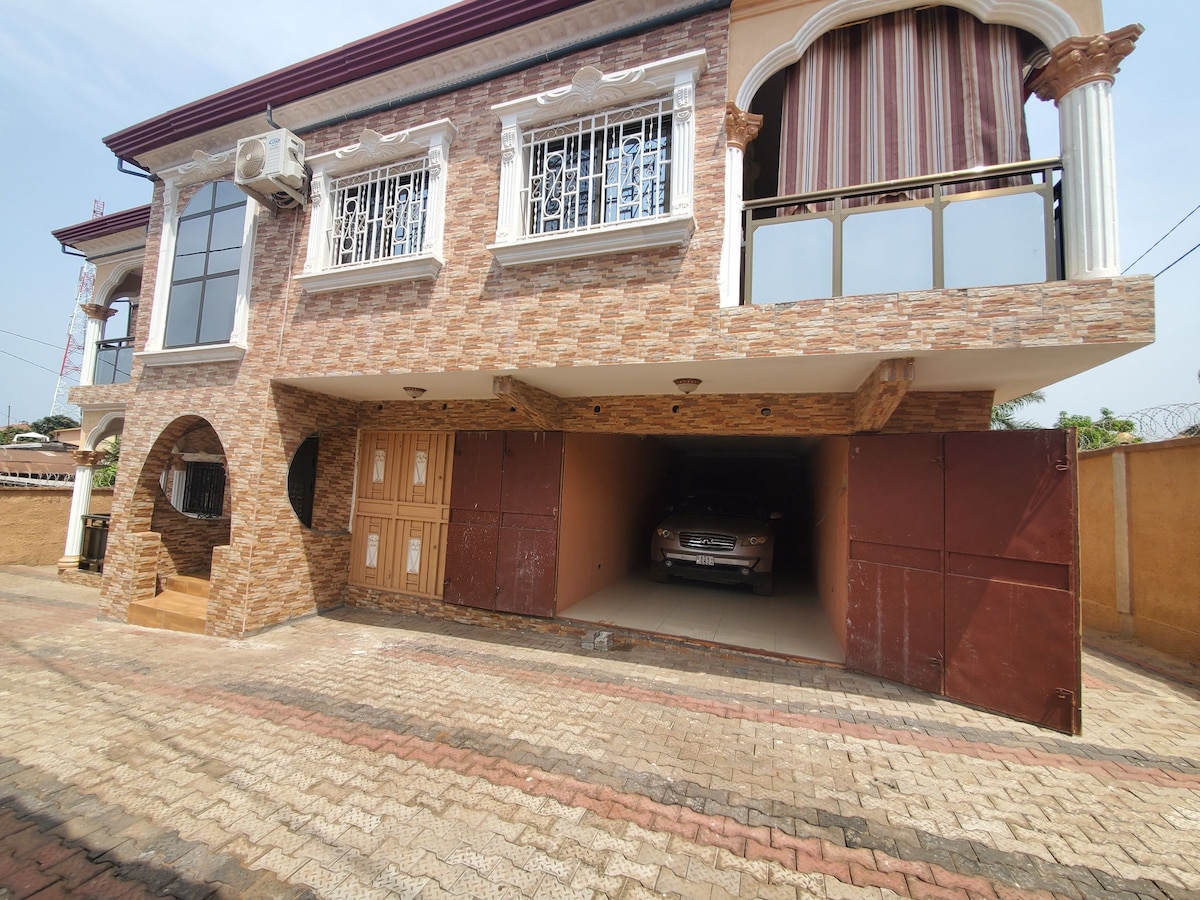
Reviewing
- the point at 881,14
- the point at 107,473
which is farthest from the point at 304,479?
the point at 107,473

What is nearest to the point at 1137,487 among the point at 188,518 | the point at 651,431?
the point at 651,431

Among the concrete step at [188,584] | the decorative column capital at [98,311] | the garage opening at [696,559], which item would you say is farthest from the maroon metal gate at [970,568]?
the decorative column capital at [98,311]

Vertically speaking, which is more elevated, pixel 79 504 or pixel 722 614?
pixel 79 504

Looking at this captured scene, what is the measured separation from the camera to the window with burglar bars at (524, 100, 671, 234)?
14.3 feet

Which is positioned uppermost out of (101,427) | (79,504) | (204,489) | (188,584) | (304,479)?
(101,427)

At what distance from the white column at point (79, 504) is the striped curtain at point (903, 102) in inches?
509

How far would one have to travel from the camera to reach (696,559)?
22.0 feet

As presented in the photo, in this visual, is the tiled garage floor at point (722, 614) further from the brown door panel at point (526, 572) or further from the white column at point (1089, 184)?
the white column at point (1089, 184)

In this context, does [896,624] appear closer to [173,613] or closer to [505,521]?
[505,521]

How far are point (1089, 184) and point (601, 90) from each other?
381 centimetres

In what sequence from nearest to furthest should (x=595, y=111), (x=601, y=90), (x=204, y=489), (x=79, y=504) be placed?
(x=601, y=90) < (x=595, y=111) < (x=79, y=504) < (x=204, y=489)

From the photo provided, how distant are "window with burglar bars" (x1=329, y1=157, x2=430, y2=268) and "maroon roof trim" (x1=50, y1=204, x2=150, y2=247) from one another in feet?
20.5

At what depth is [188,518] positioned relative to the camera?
7.44m

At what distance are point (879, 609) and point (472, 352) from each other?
444 centimetres
